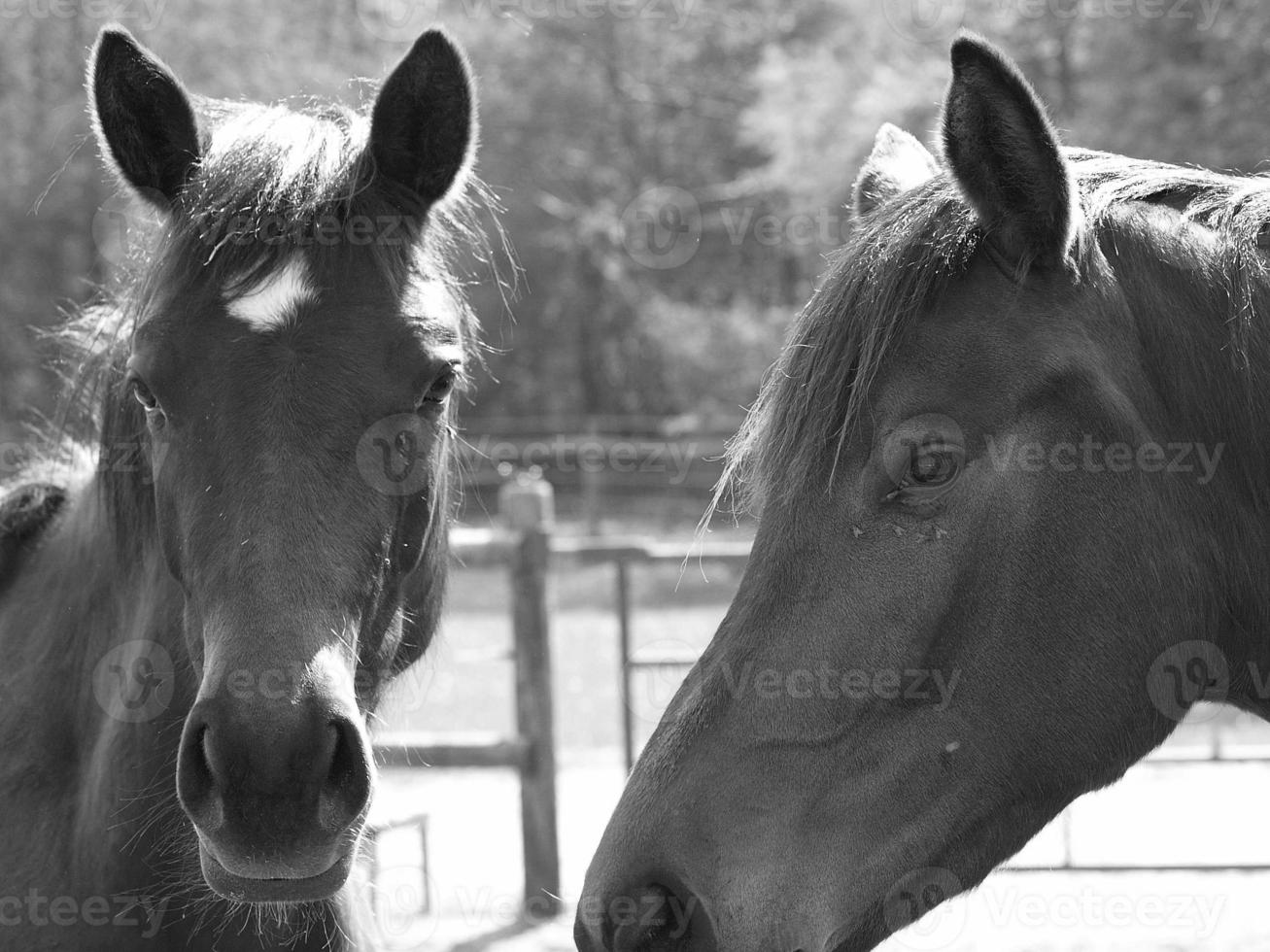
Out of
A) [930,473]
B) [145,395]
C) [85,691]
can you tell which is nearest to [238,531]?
[145,395]

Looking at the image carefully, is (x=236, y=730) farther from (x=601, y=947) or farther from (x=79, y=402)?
(x=79, y=402)

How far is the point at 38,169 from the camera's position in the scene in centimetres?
2312

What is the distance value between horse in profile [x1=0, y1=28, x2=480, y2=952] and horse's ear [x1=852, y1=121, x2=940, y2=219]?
88 cm

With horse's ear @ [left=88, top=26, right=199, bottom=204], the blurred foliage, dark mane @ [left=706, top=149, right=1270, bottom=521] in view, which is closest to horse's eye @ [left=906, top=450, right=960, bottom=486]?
dark mane @ [left=706, top=149, right=1270, bottom=521]

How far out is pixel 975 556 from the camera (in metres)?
1.88

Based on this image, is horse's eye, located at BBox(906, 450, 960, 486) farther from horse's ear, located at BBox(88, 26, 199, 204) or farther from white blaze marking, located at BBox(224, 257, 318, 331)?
horse's ear, located at BBox(88, 26, 199, 204)

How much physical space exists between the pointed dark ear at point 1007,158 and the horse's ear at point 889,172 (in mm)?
531

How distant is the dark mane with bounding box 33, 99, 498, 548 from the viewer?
96.5 inches

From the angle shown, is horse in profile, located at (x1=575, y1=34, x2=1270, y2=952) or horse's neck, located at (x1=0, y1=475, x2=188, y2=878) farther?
horse's neck, located at (x1=0, y1=475, x2=188, y2=878)

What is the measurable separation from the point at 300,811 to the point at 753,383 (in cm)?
2073

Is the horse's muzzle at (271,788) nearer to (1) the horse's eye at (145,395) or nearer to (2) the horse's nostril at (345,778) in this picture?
(2) the horse's nostril at (345,778)

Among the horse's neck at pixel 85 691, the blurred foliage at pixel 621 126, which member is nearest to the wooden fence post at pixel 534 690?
the horse's neck at pixel 85 691

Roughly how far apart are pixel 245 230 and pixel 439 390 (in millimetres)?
498

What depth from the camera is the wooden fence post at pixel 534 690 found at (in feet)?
20.5
